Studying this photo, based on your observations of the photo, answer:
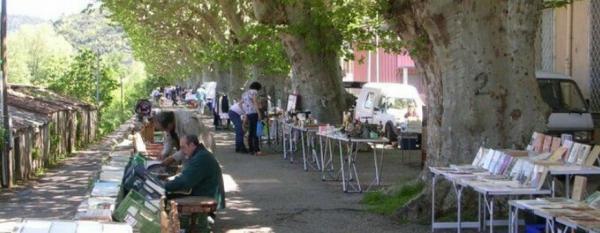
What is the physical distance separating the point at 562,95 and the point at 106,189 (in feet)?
36.7

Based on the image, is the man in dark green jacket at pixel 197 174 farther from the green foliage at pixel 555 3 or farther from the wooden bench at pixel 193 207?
the green foliage at pixel 555 3

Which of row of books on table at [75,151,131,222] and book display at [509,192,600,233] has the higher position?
row of books on table at [75,151,131,222]

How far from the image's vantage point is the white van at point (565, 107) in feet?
53.8

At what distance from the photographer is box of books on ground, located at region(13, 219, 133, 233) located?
195 inches

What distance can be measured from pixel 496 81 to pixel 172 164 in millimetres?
3909

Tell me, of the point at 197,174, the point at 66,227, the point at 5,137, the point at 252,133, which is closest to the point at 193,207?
the point at 197,174

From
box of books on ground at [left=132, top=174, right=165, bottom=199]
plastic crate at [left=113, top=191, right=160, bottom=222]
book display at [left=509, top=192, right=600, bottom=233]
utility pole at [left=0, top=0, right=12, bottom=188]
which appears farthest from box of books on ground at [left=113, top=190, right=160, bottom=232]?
utility pole at [left=0, top=0, right=12, bottom=188]

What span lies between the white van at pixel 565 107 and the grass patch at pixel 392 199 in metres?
4.20

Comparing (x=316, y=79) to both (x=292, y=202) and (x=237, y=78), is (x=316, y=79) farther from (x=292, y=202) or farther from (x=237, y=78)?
(x=237, y=78)

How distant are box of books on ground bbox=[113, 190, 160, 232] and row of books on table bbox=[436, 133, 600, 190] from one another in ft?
9.86

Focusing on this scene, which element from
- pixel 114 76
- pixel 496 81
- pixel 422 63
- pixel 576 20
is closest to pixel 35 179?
pixel 422 63

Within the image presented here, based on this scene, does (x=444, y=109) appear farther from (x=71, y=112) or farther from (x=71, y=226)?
(x=71, y=112)

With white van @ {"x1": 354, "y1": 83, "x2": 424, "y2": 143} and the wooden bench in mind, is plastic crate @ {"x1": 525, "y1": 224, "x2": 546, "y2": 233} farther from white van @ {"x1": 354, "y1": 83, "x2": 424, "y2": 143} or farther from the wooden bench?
white van @ {"x1": 354, "y1": 83, "x2": 424, "y2": 143}

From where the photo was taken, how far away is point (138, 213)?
24.8 feet
